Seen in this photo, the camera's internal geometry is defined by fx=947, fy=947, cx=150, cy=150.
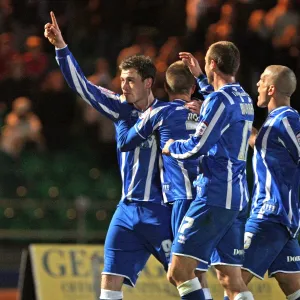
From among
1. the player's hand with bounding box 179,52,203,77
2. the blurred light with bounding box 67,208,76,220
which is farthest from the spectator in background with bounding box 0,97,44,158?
the player's hand with bounding box 179,52,203,77

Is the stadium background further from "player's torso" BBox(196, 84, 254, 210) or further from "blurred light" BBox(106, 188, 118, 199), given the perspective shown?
"player's torso" BBox(196, 84, 254, 210)

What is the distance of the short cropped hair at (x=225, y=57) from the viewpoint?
22.0 feet

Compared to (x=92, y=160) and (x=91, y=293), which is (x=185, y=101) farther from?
(x=92, y=160)

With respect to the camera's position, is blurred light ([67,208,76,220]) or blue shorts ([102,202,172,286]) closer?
blue shorts ([102,202,172,286])

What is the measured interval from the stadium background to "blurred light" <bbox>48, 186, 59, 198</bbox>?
0.02 metres

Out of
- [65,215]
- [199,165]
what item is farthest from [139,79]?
[65,215]

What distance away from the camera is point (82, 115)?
1366 centimetres

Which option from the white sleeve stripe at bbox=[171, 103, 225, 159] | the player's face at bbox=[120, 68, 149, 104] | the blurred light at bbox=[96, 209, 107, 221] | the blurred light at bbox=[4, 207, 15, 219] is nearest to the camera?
the white sleeve stripe at bbox=[171, 103, 225, 159]

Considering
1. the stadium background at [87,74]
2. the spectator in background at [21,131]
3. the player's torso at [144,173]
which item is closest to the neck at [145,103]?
the player's torso at [144,173]

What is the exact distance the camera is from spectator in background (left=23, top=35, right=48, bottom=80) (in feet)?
47.5

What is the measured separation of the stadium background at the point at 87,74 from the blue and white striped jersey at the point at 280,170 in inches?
189

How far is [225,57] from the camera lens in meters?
6.70

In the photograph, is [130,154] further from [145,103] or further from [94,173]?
[94,173]

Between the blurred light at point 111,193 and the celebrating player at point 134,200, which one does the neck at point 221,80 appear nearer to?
the celebrating player at point 134,200
